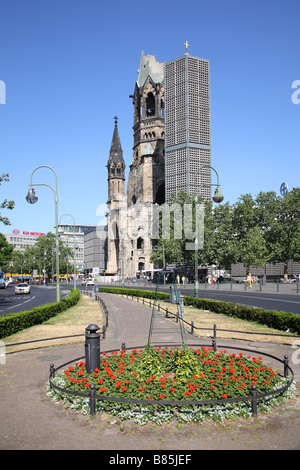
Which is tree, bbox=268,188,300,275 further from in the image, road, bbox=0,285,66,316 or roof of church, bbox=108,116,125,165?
roof of church, bbox=108,116,125,165

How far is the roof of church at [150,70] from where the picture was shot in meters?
108

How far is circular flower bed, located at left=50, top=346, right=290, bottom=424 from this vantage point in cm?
711

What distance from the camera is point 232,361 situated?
32.6ft

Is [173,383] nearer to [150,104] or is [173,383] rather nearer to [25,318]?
[25,318]

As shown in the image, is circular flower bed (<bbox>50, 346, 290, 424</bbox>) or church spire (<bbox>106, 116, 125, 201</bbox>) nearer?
circular flower bed (<bbox>50, 346, 290, 424</bbox>)

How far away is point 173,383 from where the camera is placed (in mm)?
8062

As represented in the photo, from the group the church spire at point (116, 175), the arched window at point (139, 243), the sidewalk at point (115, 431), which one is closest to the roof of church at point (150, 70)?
the church spire at point (116, 175)

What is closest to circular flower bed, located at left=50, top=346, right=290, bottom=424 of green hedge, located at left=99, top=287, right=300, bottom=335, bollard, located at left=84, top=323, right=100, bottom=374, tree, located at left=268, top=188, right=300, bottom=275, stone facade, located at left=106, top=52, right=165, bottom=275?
bollard, located at left=84, top=323, right=100, bottom=374

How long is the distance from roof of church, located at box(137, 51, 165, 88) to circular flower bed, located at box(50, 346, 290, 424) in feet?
352

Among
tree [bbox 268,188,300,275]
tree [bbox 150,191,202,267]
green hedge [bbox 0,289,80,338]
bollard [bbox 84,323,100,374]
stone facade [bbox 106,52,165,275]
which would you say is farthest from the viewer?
stone facade [bbox 106,52,165,275]

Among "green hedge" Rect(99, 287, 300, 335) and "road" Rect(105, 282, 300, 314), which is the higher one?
"green hedge" Rect(99, 287, 300, 335)

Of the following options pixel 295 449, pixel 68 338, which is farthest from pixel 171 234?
pixel 295 449

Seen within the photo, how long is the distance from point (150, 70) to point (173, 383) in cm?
11123
